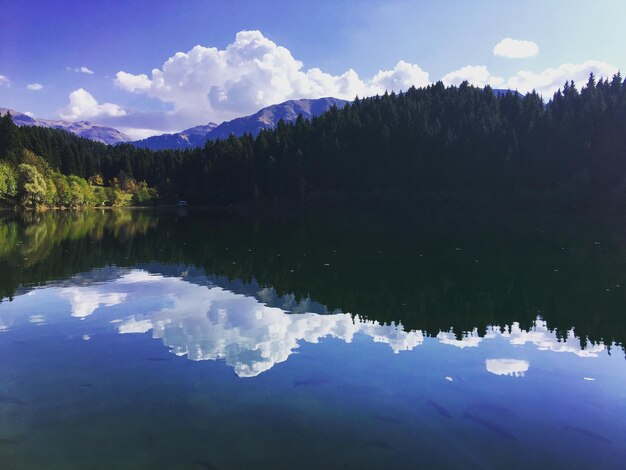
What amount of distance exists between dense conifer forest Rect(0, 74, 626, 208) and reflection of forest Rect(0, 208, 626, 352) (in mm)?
55335

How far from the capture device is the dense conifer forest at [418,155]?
106 metres

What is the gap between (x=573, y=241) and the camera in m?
49.3

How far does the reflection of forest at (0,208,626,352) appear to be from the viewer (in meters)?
21.2

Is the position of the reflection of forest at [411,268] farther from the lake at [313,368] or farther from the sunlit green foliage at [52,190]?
the sunlit green foliage at [52,190]

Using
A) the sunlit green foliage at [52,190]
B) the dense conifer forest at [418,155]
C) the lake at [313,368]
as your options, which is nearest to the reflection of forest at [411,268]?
the lake at [313,368]

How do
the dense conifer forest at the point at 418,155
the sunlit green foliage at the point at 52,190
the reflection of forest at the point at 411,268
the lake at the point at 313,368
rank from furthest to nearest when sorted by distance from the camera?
the sunlit green foliage at the point at 52,190
the dense conifer forest at the point at 418,155
the reflection of forest at the point at 411,268
the lake at the point at 313,368

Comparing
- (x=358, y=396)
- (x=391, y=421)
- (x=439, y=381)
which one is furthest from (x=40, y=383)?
(x=439, y=381)

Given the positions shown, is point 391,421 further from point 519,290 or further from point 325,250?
point 325,250

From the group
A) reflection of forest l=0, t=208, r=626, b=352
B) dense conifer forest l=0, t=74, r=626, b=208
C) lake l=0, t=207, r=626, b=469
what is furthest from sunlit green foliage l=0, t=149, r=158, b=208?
lake l=0, t=207, r=626, b=469

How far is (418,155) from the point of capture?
5064 inches

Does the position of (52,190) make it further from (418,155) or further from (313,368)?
(313,368)

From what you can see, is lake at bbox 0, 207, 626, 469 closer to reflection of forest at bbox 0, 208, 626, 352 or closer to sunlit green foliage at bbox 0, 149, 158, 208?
reflection of forest at bbox 0, 208, 626, 352

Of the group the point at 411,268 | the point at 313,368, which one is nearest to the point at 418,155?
the point at 411,268

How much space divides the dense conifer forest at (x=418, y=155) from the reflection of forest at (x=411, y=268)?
55.3 meters
